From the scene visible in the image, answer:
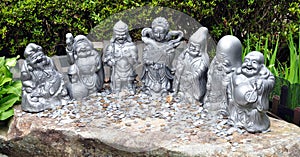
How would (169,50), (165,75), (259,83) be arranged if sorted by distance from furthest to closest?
(165,75) < (169,50) < (259,83)

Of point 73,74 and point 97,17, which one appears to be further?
point 97,17


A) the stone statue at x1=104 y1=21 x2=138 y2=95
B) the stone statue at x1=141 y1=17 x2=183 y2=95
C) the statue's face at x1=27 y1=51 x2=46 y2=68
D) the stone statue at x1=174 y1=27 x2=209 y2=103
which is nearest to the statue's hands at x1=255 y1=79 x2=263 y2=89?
the stone statue at x1=174 y1=27 x2=209 y2=103

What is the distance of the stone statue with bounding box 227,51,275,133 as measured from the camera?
11.8 ft

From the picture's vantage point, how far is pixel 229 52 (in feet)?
12.6

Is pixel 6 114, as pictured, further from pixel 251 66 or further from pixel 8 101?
pixel 251 66

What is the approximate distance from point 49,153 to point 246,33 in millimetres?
3196

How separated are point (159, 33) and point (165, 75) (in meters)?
0.45

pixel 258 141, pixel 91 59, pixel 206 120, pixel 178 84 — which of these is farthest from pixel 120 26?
pixel 258 141

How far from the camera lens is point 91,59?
4.46 m

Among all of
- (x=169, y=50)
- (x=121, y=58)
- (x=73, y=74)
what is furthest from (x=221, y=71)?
(x=73, y=74)

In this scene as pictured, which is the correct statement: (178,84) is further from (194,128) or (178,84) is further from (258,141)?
(258,141)

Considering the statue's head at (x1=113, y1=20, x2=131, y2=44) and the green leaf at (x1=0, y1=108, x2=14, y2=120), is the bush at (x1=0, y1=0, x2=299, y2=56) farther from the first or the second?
the green leaf at (x1=0, y1=108, x2=14, y2=120)

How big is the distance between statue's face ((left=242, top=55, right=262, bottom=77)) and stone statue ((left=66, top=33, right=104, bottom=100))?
1.54 metres

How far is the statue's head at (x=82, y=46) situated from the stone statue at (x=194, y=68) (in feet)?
2.93
